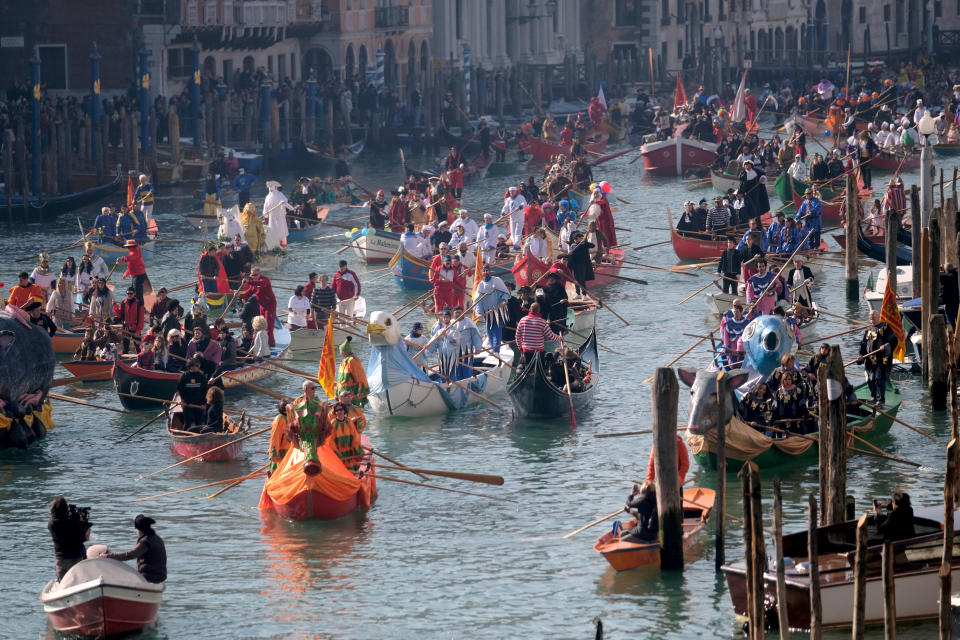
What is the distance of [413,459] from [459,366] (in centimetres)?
282

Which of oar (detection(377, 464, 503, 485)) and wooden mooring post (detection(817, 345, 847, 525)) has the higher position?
wooden mooring post (detection(817, 345, 847, 525))

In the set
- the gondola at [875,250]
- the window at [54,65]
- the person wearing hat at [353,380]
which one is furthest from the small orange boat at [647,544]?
the window at [54,65]

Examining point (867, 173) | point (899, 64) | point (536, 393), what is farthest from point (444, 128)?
point (536, 393)

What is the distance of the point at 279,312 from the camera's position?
103 ft

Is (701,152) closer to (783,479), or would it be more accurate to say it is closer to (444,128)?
(444,128)

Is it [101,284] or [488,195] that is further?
[488,195]

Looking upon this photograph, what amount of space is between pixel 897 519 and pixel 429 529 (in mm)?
5408

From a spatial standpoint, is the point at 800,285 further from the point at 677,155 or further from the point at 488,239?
the point at 677,155

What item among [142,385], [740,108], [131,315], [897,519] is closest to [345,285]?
[131,315]

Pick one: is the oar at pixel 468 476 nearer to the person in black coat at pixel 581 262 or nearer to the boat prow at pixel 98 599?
the boat prow at pixel 98 599

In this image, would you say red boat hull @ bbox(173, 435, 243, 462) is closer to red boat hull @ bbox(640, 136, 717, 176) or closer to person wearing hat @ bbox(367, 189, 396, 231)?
person wearing hat @ bbox(367, 189, 396, 231)

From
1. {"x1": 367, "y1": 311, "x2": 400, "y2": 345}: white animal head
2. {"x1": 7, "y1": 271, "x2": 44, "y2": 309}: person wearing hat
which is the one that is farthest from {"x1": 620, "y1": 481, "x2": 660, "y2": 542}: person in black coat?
{"x1": 7, "y1": 271, "x2": 44, "y2": 309}: person wearing hat

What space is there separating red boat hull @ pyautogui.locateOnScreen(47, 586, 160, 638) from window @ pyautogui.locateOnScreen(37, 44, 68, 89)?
3717 cm

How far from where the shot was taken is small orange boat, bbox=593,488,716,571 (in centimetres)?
1700
